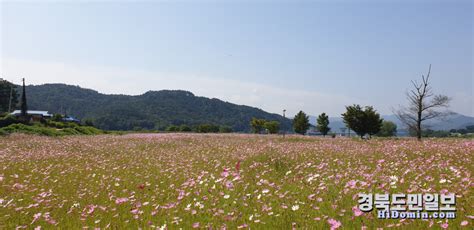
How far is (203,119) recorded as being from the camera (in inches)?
5861

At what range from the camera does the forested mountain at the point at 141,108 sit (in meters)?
126

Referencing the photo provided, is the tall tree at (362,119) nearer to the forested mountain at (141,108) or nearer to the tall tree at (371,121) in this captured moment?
the tall tree at (371,121)

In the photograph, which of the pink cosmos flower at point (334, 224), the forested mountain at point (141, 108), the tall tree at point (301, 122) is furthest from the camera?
the forested mountain at point (141, 108)

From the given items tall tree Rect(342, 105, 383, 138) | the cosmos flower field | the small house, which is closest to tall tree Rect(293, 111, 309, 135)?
tall tree Rect(342, 105, 383, 138)

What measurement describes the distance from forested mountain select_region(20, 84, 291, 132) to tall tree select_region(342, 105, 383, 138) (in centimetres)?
8342

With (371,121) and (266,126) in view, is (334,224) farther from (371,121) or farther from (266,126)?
(266,126)

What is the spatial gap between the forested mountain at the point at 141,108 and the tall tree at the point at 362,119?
83.4 meters

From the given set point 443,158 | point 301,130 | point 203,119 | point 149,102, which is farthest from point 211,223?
point 149,102

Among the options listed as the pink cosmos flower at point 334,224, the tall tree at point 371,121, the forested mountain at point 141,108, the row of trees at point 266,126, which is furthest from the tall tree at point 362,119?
the forested mountain at point 141,108

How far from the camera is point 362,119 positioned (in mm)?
40094

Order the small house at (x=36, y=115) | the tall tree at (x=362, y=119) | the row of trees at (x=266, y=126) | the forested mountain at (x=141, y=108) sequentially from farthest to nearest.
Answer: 1. the forested mountain at (x=141, y=108)
2. the row of trees at (x=266, y=126)
3. the small house at (x=36, y=115)
4. the tall tree at (x=362, y=119)

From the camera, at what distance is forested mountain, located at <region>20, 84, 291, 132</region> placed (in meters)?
126

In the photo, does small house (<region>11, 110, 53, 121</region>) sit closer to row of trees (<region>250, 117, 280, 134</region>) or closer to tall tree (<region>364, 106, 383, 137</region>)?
row of trees (<region>250, 117, 280, 134</region>)

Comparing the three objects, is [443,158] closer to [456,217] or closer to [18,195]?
[456,217]
